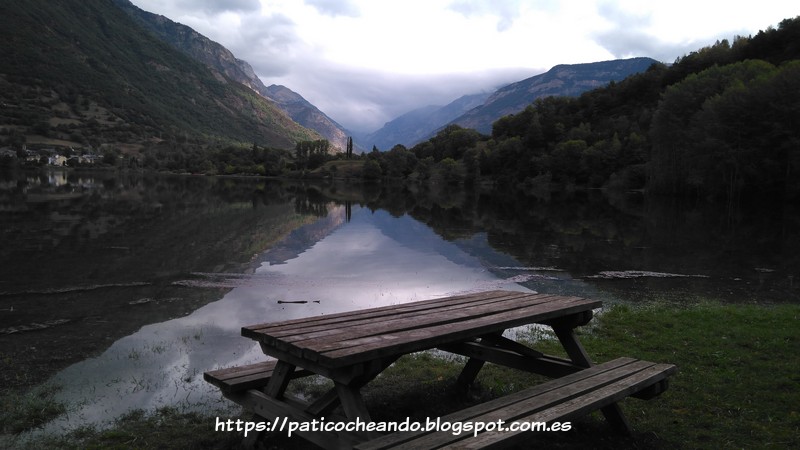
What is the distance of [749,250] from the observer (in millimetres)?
28906

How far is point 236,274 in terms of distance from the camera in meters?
19.3

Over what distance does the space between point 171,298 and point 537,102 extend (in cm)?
18535

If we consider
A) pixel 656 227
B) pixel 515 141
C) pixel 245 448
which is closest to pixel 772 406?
pixel 245 448

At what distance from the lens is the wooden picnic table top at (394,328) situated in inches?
179

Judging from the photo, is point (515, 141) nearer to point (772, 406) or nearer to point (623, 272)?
point (623, 272)

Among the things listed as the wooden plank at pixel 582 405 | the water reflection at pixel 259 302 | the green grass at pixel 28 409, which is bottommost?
the water reflection at pixel 259 302

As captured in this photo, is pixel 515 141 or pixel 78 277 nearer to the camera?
pixel 78 277

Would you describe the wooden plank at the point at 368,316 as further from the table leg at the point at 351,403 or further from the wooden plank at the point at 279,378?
the table leg at the point at 351,403

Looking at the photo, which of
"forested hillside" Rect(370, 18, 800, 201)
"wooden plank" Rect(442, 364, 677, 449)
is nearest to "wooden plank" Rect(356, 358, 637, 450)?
"wooden plank" Rect(442, 364, 677, 449)

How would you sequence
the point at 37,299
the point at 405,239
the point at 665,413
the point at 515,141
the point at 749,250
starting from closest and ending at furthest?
the point at 665,413
the point at 37,299
the point at 749,250
the point at 405,239
the point at 515,141

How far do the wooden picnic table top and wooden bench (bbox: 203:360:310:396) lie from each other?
2.96ft

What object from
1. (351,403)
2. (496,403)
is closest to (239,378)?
(351,403)

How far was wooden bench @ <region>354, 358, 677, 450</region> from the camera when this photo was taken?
421cm

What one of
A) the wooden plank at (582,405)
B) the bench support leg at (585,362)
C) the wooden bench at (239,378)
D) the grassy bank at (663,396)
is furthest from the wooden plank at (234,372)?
the bench support leg at (585,362)
